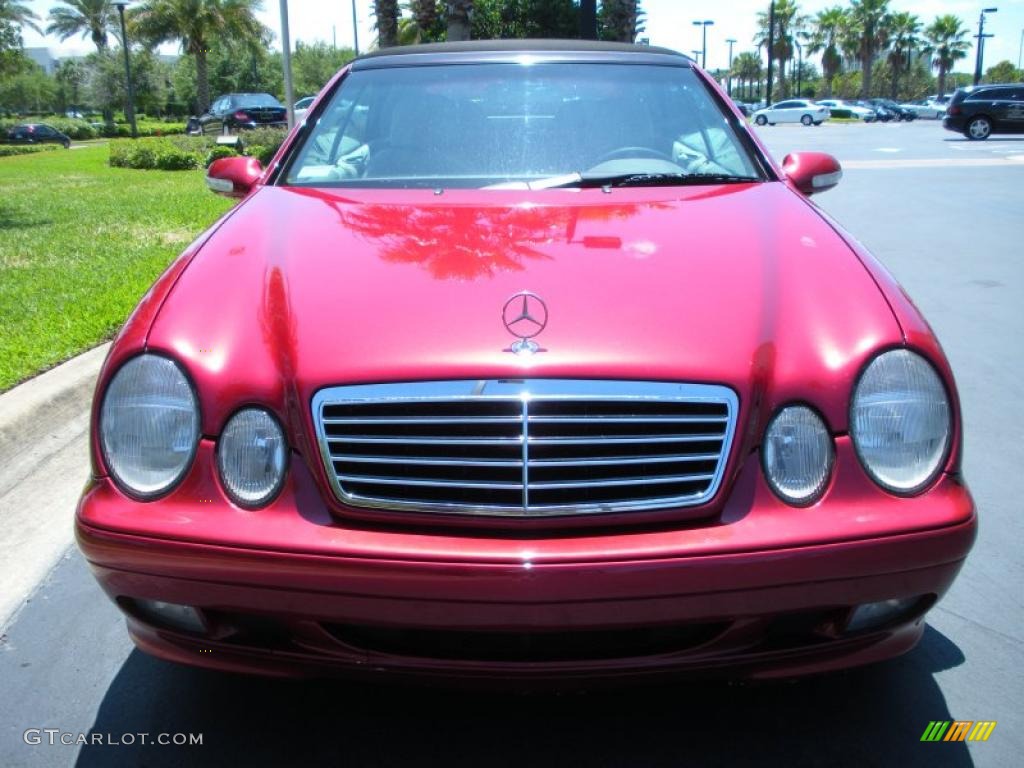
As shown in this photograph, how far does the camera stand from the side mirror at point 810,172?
3.47m

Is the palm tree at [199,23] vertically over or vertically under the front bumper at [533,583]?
over

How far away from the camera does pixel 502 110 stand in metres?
3.40

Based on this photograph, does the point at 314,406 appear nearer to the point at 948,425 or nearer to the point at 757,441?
the point at 757,441

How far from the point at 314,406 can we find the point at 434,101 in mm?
1796

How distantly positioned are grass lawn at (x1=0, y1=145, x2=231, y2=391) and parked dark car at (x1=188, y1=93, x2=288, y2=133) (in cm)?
1024

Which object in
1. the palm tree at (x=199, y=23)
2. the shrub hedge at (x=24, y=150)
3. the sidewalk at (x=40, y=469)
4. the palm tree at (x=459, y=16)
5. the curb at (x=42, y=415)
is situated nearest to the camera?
the sidewalk at (x=40, y=469)

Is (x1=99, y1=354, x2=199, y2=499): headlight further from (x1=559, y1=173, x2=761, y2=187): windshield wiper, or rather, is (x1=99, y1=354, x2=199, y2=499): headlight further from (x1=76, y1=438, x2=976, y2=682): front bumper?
(x1=559, y1=173, x2=761, y2=187): windshield wiper

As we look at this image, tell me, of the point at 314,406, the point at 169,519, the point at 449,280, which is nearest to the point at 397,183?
the point at 449,280

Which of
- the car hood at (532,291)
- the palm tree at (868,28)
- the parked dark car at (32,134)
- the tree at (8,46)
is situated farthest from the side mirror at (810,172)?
the palm tree at (868,28)

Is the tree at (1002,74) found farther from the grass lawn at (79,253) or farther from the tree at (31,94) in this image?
the grass lawn at (79,253)

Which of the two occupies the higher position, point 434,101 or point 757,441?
point 434,101

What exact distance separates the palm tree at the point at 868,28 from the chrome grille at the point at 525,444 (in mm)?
82467

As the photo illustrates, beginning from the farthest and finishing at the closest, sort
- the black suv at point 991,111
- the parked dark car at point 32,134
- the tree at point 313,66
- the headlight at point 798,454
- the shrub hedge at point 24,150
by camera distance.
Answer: the tree at point 313,66, the parked dark car at point 32,134, the shrub hedge at point 24,150, the black suv at point 991,111, the headlight at point 798,454

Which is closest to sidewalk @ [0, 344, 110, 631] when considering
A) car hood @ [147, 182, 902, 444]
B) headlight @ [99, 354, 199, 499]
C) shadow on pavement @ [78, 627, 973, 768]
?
shadow on pavement @ [78, 627, 973, 768]
